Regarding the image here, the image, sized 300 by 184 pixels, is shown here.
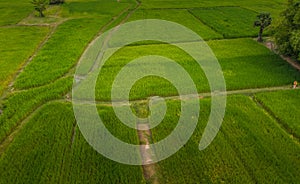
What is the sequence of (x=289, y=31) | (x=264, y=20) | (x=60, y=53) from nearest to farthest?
(x=289, y=31), (x=60, y=53), (x=264, y=20)

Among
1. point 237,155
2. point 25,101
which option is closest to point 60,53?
point 25,101

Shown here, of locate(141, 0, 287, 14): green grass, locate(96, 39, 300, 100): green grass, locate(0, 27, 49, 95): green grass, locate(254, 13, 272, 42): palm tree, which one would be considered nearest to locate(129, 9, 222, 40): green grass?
locate(96, 39, 300, 100): green grass

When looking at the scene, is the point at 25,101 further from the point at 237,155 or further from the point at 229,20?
the point at 229,20

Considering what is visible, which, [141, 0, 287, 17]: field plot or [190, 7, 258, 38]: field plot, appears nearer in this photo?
[190, 7, 258, 38]: field plot

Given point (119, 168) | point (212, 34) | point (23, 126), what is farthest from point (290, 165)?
point (212, 34)

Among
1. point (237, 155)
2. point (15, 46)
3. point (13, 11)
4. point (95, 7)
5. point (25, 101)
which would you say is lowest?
point (237, 155)

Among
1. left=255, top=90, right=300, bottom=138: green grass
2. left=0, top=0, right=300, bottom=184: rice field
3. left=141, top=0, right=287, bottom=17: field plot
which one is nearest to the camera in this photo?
left=0, top=0, right=300, bottom=184: rice field

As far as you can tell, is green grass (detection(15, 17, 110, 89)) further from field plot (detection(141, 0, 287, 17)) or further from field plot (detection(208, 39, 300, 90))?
field plot (detection(208, 39, 300, 90))
